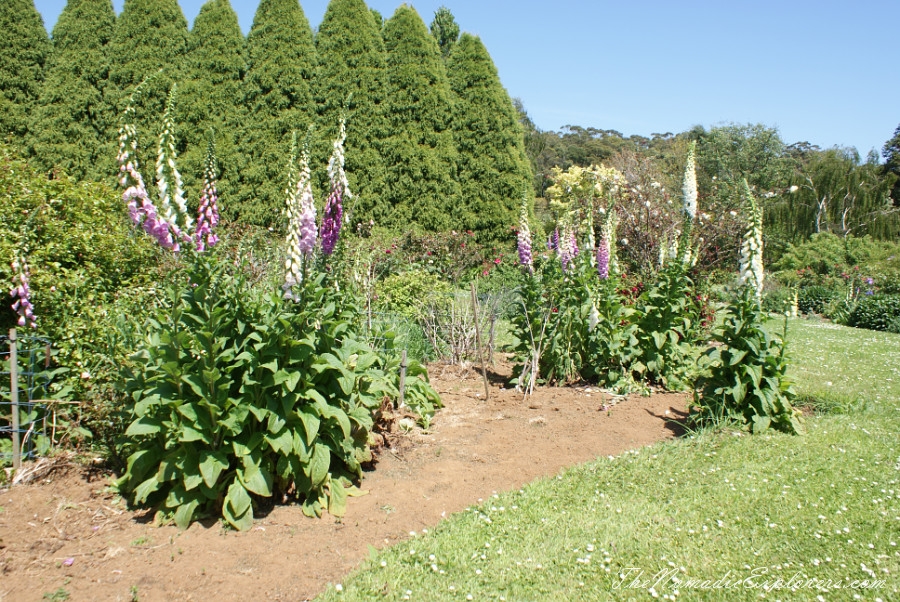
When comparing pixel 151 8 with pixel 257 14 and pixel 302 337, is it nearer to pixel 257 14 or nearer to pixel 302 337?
pixel 257 14

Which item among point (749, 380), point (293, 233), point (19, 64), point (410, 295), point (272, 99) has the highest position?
point (19, 64)

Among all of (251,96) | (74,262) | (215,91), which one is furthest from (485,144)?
(74,262)

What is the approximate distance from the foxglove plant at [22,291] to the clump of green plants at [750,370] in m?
5.15

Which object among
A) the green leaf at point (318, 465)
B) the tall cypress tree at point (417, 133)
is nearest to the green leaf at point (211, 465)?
the green leaf at point (318, 465)

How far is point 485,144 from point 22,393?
34.8ft

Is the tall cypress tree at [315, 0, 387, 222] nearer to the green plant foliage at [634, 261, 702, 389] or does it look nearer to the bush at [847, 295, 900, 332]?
the green plant foliage at [634, 261, 702, 389]

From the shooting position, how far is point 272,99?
11953 mm

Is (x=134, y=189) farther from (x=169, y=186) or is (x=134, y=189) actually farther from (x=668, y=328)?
(x=668, y=328)

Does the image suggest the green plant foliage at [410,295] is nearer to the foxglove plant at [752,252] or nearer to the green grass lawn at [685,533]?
the foxglove plant at [752,252]

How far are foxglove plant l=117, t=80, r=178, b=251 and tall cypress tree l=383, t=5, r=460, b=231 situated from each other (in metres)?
9.21

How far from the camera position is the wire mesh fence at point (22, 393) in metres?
3.80

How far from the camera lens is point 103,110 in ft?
38.8

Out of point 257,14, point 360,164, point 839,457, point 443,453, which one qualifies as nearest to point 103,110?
point 257,14

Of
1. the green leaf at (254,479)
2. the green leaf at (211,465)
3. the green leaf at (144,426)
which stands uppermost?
the green leaf at (144,426)
